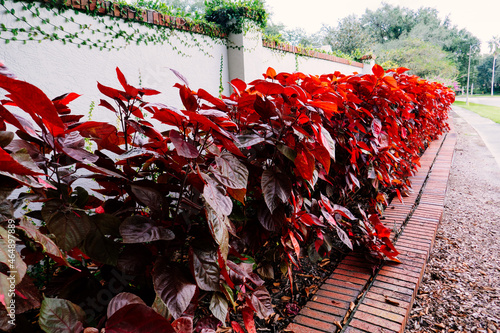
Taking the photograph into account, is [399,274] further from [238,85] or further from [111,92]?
[111,92]

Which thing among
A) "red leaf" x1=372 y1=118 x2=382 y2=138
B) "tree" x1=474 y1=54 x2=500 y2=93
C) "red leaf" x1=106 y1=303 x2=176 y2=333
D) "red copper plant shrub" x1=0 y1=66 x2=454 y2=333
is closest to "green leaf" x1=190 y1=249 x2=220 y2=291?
"red copper plant shrub" x1=0 y1=66 x2=454 y2=333

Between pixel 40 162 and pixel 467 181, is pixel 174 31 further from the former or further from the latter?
pixel 467 181

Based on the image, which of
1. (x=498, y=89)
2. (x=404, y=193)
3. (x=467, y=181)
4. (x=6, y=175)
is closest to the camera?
(x=6, y=175)

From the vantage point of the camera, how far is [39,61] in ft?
9.25

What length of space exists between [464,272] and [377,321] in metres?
1.28

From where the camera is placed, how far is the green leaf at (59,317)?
623 mm

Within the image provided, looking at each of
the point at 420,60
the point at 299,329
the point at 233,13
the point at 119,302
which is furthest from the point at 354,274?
the point at 420,60

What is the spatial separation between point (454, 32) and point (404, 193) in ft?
172

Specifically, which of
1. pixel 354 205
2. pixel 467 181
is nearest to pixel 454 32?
pixel 467 181

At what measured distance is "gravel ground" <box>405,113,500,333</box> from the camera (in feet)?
5.80

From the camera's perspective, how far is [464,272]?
7.53 feet

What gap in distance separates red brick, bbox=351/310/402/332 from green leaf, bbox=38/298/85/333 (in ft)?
3.98

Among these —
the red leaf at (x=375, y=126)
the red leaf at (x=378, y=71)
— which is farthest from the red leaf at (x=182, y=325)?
the red leaf at (x=378, y=71)

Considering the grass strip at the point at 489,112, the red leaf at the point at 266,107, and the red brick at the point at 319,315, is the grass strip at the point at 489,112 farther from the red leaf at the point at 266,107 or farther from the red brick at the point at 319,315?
the red leaf at the point at 266,107
